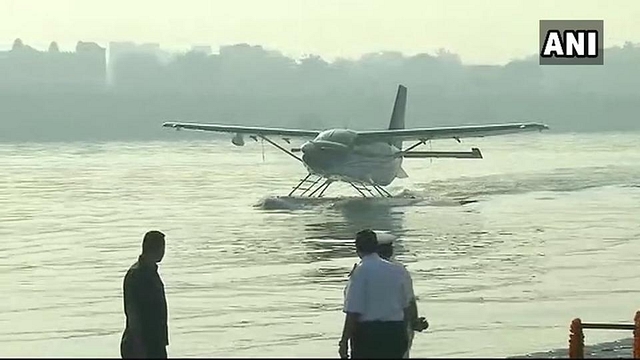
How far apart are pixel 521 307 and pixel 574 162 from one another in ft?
256

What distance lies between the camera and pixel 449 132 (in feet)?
164

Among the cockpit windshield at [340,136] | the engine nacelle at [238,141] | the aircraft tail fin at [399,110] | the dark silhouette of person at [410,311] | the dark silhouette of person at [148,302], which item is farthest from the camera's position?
the aircraft tail fin at [399,110]

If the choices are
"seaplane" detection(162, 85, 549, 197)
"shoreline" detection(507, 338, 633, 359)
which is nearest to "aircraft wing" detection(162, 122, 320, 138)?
"seaplane" detection(162, 85, 549, 197)

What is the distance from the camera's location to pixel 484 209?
4875 centimetres

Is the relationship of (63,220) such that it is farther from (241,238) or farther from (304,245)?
(304,245)

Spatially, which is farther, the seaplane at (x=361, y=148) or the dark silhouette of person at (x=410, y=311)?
the seaplane at (x=361, y=148)

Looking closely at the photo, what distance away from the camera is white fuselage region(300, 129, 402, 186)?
155ft

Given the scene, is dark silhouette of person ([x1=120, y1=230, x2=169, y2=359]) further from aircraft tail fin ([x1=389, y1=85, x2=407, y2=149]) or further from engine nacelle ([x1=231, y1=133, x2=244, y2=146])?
aircraft tail fin ([x1=389, y1=85, x2=407, y2=149])

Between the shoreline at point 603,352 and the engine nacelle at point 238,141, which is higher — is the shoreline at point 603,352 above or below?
below

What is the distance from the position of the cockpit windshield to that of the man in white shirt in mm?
40633

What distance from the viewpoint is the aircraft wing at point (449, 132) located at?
49031 mm

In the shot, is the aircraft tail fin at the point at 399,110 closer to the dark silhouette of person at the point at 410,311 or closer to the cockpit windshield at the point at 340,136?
the cockpit windshield at the point at 340,136

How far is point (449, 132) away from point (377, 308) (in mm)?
43105

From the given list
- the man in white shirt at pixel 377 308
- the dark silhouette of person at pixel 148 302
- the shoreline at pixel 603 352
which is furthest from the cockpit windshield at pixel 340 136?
the man in white shirt at pixel 377 308
